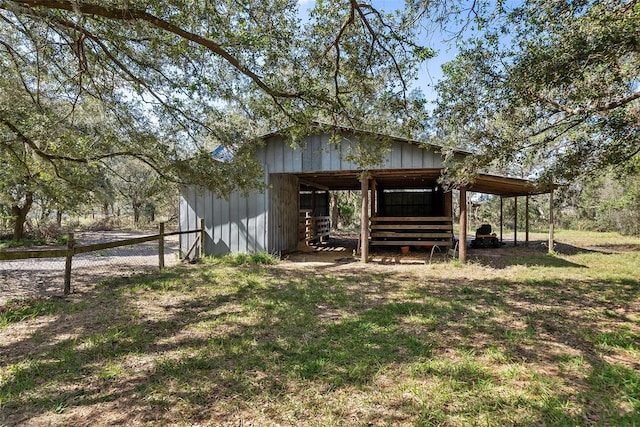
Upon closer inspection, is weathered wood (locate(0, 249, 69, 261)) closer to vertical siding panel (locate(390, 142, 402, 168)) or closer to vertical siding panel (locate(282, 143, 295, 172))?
vertical siding panel (locate(282, 143, 295, 172))

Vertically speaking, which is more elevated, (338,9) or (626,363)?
(338,9)

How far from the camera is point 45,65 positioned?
18.6ft

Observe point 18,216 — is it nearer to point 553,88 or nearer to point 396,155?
point 396,155

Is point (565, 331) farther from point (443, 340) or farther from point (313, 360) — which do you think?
point (313, 360)

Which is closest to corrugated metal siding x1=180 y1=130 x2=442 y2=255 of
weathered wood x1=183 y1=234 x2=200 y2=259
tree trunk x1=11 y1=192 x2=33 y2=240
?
weathered wood x1=183 y1=234 x2=200 y2=259

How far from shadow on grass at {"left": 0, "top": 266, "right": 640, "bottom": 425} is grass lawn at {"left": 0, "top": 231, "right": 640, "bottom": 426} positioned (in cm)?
2

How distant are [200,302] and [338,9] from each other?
4.96m

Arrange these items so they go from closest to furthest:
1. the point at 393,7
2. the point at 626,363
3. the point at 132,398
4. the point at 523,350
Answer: the point at 132,398
the point at 626,363
the point at 523,350
the point at 393,7

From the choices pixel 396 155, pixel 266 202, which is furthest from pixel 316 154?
pixel 396 155

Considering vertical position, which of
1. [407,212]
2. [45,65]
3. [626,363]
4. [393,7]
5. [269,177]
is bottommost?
[626,363]

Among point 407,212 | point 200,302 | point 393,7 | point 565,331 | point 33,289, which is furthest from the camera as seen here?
point 407,212

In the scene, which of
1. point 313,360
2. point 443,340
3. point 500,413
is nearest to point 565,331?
point 443,340

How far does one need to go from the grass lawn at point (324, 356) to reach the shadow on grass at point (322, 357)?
0.02 meters

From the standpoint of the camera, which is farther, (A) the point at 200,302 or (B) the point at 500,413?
(A) the point at 200,302
